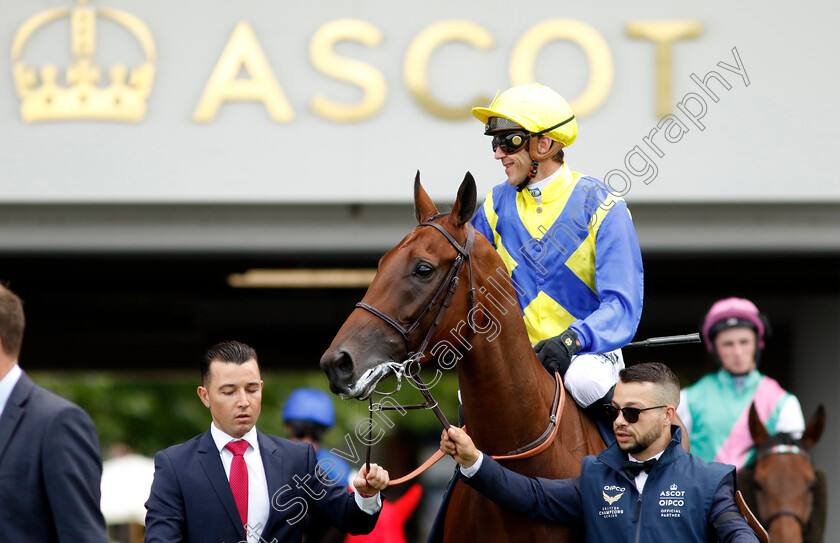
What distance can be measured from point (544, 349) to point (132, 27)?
215 inches

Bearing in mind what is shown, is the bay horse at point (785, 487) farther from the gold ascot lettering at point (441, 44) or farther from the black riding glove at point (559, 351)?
the gold ascot lettering at point (441, 44)

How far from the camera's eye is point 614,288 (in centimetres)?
396

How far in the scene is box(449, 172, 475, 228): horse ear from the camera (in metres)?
3.60

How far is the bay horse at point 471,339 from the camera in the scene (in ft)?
11.4

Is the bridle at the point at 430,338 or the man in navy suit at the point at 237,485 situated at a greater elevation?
the bridle at the point at 430,338

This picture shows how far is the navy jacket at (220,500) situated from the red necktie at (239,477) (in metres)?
0.04

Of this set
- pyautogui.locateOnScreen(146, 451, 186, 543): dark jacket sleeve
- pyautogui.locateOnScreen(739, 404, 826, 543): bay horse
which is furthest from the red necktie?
pyautogui.locateOnScreen(739, 404, 826, 543): bay horse

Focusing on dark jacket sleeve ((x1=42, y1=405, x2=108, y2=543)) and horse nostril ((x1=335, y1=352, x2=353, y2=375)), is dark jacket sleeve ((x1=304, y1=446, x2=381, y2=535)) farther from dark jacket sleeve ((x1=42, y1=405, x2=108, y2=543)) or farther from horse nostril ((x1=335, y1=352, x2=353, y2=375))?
dark jacket sleeve ((x1=42, y1=405, x2=108, y2=543))

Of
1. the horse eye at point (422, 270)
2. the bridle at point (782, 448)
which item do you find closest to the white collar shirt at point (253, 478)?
the horse eye at point (422, 270)

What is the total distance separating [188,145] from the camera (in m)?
8.12

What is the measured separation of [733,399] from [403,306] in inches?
144

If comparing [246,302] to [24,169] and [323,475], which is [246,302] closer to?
[24,169]

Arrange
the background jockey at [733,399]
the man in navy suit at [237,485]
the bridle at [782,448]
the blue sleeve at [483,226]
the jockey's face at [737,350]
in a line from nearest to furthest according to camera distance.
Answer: the man in navy suit at [237,485]
the blue sleeve at [483,226]
the bridle at [782,448]
the background jockey at [733,399]
the jockey's face at [737,350]

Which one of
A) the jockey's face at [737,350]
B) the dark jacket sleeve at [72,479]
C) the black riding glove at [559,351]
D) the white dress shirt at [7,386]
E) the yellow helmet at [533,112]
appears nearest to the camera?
the dark jacket sleeve at [72,479]
